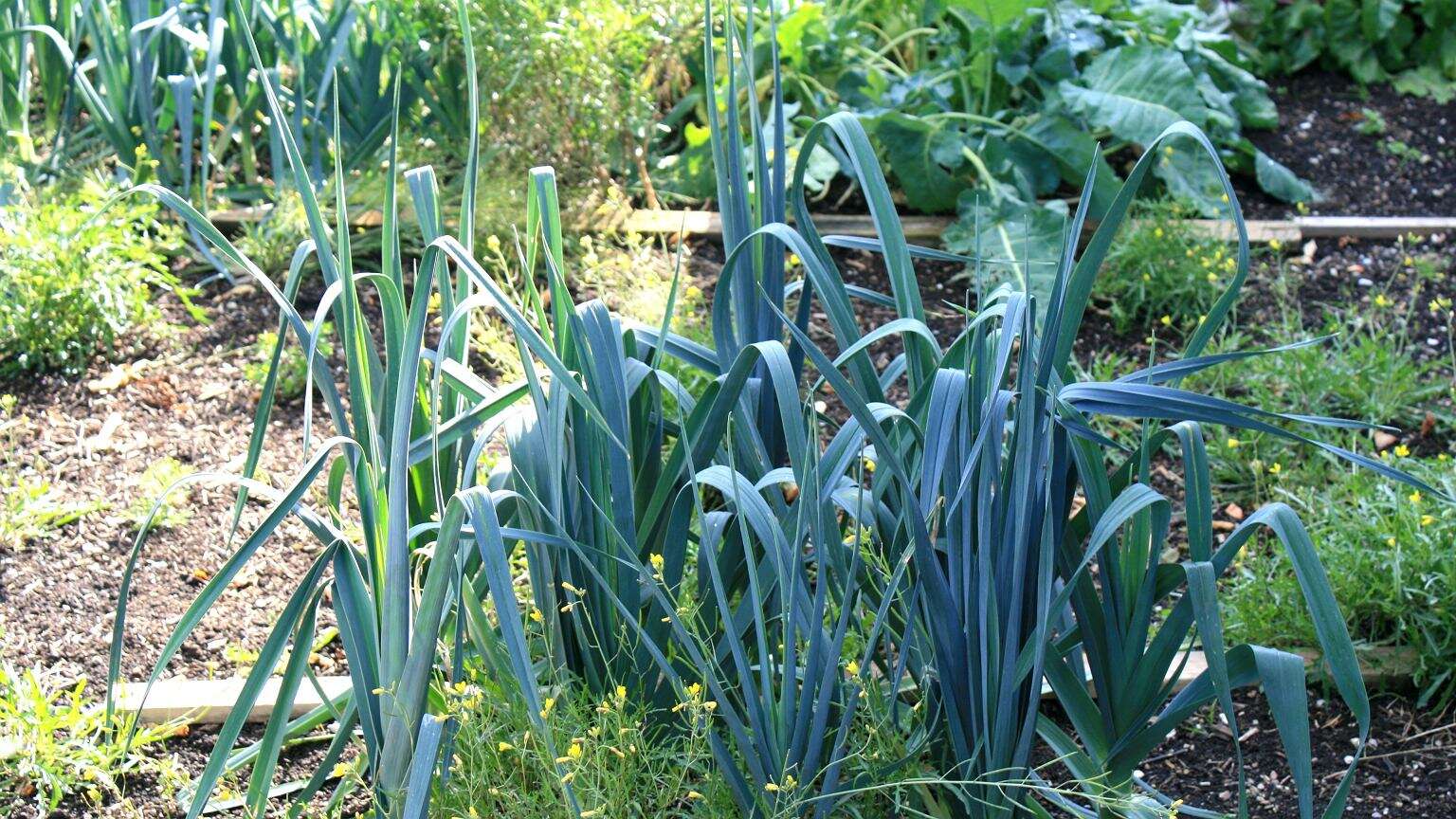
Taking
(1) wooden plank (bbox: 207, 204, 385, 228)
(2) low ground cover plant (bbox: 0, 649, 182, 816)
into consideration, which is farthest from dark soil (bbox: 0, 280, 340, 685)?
(1) wooden plank (bbox: 207, 204, 385, 228)

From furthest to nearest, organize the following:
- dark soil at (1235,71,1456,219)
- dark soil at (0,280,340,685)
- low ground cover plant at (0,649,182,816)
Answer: dark soil at (1235,71,1456,219) < dark soil at (0,280,340,685) < low ground cover plant at (0,649,182,816)

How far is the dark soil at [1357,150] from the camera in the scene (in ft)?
13.9

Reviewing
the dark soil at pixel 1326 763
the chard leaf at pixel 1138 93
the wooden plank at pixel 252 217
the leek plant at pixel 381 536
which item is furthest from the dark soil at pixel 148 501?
the chard leaf at pixel 1138 93

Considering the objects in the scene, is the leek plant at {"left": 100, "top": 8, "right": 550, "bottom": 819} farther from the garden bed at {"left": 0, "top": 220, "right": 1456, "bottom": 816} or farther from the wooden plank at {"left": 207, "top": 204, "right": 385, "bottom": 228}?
the wooden plank at {"left": 207, "top": 204, "right": 385, "bottom": 228}

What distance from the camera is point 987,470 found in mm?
1596

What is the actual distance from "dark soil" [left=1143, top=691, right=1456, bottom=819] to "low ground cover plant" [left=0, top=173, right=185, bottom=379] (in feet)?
7.87

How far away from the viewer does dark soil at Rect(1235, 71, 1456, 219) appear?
4246mm

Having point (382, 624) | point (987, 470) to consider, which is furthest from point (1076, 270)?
point (382, 624)

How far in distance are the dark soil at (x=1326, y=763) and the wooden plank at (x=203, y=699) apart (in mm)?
1358

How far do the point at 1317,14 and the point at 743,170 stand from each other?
4090 millimetres

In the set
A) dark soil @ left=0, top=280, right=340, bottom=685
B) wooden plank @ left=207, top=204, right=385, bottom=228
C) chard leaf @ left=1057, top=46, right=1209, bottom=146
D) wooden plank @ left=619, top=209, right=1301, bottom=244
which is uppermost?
chard leaf @ left=1057, top=46, right=1209, bottom=146

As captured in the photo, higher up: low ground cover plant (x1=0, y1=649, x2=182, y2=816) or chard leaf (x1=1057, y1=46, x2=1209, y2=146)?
chard leaf (x1=1057, y1=46, x2=1209, y2=146)

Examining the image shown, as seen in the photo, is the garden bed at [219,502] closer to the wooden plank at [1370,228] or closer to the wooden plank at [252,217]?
the wooden plank at [1370,228]

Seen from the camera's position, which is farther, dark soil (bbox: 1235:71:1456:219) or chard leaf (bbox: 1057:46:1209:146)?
dark soil (bbox: 1235:71:1456:219)
